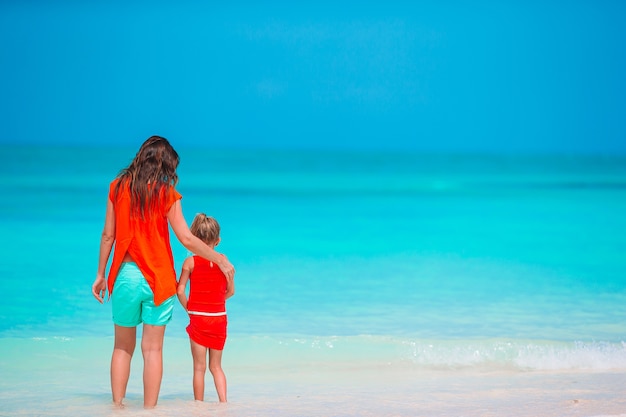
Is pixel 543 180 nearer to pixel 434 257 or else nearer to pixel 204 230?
pixel 434 257

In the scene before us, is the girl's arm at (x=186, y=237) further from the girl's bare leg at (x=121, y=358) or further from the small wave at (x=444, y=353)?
the small wave at (x=444, y=353)

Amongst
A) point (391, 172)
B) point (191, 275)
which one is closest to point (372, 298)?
point (191, 275)

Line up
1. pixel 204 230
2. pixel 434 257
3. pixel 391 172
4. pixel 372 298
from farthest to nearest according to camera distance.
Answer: pixel 391 172 < pixel 434 257 < pixel 372 298 < pixel 204 230

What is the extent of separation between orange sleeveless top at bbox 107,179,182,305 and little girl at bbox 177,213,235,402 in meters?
0.11

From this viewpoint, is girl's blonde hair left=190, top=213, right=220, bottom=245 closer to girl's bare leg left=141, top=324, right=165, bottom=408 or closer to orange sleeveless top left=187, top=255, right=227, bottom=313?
orange sleeveless top left=187, top=255, right=227, bottom=313

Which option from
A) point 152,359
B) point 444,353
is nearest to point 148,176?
point 152,359

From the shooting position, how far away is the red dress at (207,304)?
137 inches

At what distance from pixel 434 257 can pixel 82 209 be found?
23.2 ft

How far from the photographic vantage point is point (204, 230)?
345 cm

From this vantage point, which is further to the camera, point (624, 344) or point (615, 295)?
point (615, 295)

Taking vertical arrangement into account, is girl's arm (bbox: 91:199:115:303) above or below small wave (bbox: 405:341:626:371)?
above

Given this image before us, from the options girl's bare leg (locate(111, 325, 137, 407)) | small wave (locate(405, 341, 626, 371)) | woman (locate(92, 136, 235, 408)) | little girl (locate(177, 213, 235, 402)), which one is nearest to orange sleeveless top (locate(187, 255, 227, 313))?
little girl (locate(177, 213, 235, 402))

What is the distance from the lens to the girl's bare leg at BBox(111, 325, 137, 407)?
344cm

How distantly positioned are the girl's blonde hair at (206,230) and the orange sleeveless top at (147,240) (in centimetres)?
17
